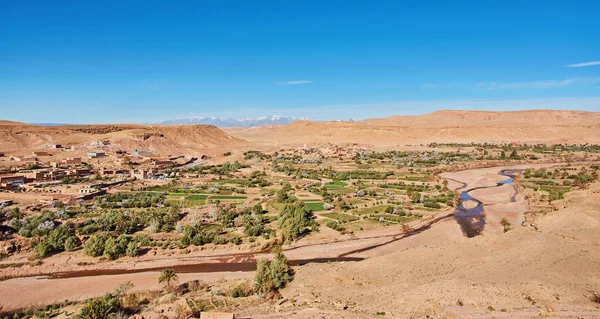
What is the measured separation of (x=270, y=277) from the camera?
20.1m

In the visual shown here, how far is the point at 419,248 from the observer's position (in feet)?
83.6

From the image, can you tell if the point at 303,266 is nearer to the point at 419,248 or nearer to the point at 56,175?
the point at 419,248

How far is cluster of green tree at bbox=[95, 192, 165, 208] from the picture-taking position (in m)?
37.2

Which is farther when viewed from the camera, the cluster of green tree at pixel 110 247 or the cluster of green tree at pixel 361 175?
the cluster of green tree at pixel 361 175

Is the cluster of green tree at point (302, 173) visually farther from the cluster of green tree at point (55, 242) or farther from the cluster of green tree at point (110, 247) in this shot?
the cluster of green tree at point (55, 242)

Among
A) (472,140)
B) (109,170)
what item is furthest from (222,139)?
(472,140)

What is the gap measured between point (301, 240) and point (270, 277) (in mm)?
8864

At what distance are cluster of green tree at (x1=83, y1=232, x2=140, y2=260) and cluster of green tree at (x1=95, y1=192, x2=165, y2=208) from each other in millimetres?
11301

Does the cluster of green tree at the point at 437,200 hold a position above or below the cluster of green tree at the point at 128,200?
below

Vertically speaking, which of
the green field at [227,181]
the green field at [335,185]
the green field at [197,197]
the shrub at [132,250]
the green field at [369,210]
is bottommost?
the shrub at [132,250]

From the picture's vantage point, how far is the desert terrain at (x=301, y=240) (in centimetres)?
1767

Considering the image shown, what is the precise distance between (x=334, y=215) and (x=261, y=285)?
1627cm

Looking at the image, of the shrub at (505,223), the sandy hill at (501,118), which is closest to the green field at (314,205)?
the shrub at (505,223)

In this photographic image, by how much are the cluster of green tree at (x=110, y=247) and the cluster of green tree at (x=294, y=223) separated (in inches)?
412
